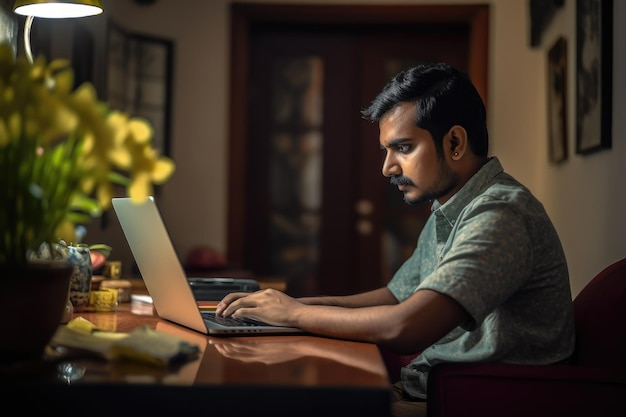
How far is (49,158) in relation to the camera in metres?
1.16

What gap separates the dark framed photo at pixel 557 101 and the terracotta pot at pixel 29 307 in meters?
2.75

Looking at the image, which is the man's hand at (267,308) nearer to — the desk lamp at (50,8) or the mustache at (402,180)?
the mustache at (402,180)

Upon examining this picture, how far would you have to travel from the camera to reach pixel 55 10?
230cm

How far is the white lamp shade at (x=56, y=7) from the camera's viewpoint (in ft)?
7.10

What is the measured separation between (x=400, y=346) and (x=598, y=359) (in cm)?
44

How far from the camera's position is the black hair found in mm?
1872

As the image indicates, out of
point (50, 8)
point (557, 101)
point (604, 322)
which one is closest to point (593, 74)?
point (557, 101)

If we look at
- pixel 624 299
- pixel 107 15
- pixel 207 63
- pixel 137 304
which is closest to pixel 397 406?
pixel 624 299

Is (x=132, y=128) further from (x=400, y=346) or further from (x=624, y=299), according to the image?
(x=624, y=299)

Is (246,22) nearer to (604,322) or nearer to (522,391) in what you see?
(604,322)

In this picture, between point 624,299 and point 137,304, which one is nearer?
point 624,299

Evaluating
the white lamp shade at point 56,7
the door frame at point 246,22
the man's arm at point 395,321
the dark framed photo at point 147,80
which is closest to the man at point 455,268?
the man's arm at point 395,321

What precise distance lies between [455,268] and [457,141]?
437 mm

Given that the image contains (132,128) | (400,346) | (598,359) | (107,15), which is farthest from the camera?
(107,15)
